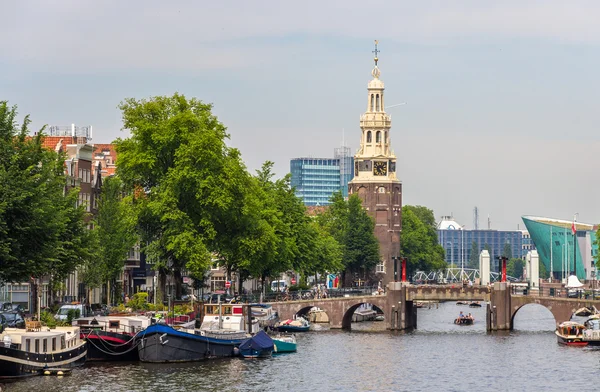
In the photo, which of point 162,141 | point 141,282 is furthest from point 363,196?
point 162,141

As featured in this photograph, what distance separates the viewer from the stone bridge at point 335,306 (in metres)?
122

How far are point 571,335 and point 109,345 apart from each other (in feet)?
127

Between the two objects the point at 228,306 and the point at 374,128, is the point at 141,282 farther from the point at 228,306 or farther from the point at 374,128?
the point at 374,128

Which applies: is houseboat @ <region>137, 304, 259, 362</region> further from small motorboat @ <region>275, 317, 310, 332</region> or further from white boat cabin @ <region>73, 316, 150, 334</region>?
small motorboat @ <region>275, 317, 310, 332</region>

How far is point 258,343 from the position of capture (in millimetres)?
87938

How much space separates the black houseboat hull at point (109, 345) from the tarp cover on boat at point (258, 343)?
9266 millimetres

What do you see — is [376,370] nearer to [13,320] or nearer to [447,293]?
[13,320]

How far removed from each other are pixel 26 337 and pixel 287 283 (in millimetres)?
115495

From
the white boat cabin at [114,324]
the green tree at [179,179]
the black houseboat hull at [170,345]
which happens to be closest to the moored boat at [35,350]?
the white boat cabin at [114,324]

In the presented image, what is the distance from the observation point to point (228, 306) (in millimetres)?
90750

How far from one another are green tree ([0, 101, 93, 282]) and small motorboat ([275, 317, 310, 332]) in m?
38.2

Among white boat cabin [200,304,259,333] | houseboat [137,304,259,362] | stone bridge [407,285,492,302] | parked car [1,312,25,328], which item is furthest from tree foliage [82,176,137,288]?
stone bridge [407,285,492,302]

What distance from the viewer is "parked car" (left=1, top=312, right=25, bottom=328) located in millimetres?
79406

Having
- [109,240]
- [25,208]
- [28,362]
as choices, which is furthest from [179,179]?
[28,362]
